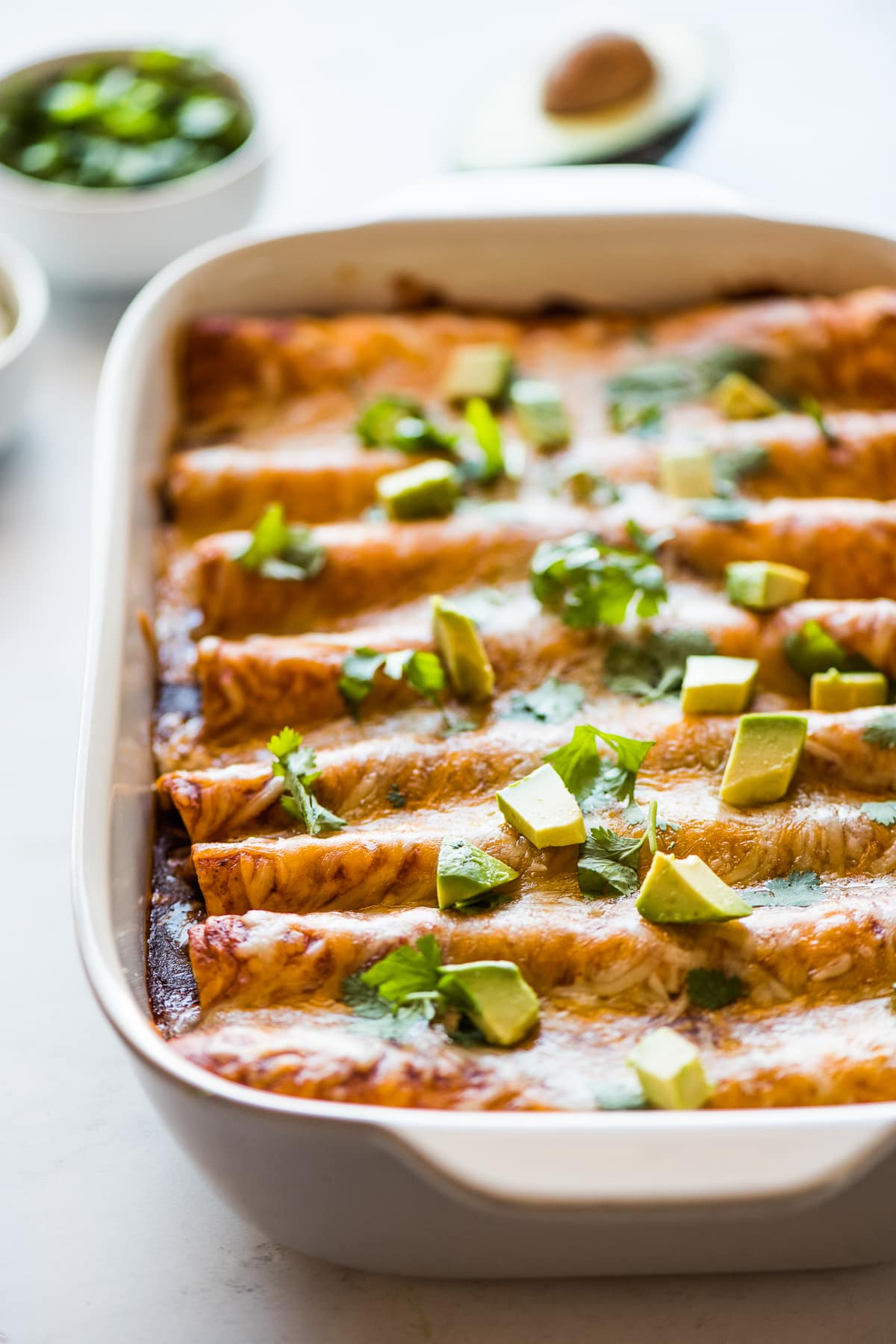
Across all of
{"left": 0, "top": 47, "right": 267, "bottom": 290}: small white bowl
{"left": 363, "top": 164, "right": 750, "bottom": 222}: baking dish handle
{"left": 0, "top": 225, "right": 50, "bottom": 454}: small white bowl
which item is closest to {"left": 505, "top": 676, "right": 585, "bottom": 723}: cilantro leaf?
{"left": 363, "top": 164, "right": 750, "bottom": 222}: baking dish handle

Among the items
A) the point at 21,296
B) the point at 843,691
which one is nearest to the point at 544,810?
the point at 843,691

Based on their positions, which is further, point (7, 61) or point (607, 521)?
point (7, 61)

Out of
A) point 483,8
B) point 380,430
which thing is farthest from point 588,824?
point 483,8

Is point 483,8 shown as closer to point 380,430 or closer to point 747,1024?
point 380,430

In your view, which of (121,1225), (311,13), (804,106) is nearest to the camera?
(121,1225)

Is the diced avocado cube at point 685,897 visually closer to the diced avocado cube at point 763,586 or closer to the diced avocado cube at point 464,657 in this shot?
the diced avocado cube at point 464,657

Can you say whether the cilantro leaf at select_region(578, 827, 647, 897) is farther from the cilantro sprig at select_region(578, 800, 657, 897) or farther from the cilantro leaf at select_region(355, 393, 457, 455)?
the cilantro leaf at select_region(355, 393, 457, 455)
